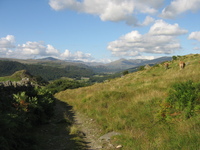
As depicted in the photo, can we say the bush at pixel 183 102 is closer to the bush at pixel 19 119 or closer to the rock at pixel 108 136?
the rock at pixel 108 136

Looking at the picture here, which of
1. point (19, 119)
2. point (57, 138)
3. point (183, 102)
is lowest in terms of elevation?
point (57, 138)

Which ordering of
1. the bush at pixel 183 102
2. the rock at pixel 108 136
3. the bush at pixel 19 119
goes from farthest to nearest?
the rock at pixel 108 136
the bush at pixel 183 102
the bush at pixel 19 119

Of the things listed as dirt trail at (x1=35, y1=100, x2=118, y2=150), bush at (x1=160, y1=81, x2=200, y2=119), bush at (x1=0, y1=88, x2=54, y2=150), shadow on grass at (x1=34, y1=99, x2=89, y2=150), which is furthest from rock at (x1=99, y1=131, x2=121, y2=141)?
bush at (x1=0, y1=88, x2=54, y2=150)

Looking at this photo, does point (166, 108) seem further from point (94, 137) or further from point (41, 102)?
point (41, 102)

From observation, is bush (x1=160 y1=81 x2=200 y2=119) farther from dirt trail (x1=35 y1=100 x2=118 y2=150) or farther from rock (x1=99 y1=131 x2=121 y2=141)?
dirt trail (x1=35 y1=100 x2=118 y2=150)

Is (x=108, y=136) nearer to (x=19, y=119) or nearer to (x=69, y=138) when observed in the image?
(x=69, y=138)

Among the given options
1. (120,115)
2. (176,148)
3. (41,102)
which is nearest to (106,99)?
(120,115)

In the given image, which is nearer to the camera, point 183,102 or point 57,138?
point 183,102

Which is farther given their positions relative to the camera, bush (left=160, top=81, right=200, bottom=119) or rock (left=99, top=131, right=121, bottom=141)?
rock (left=99, top=131, right=121, bottom=141)

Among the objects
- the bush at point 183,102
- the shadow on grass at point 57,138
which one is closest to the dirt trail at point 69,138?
the shadow on grass at point 57,138

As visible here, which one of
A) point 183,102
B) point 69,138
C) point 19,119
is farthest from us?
point 69,138

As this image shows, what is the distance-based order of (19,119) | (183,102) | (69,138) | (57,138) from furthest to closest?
(57,138), (69,138), (183,102), (19,119)

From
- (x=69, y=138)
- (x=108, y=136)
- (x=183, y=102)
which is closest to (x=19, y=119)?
(x=69, y=138)

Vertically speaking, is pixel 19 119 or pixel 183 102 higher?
pixel 183 102
